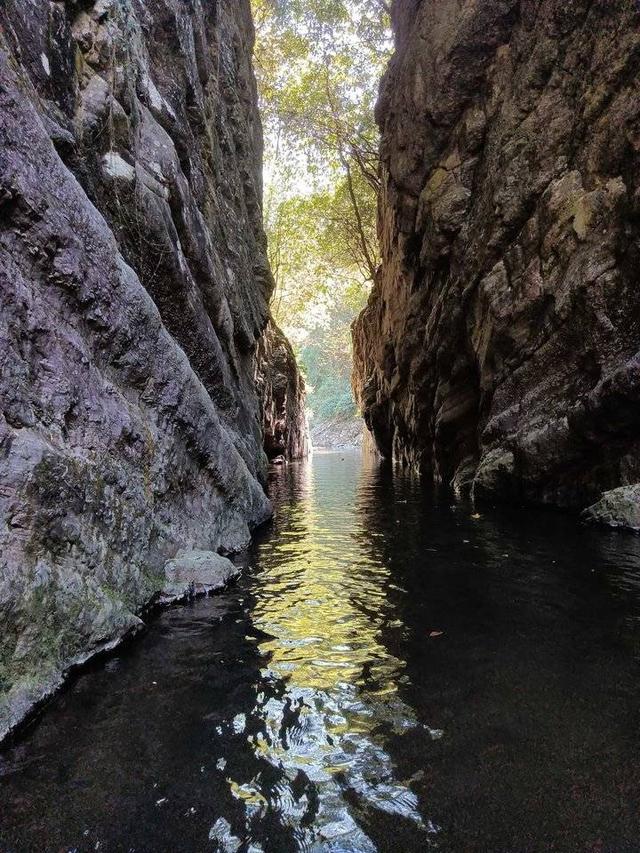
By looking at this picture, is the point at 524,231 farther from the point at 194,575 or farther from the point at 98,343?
the point at 194,575

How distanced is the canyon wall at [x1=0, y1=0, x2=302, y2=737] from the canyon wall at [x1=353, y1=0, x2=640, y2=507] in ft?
22.6

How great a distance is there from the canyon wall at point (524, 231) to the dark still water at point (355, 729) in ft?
17.5

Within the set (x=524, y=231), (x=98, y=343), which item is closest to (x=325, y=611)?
(x=98, y=343)

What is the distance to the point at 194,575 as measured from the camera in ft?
22.2

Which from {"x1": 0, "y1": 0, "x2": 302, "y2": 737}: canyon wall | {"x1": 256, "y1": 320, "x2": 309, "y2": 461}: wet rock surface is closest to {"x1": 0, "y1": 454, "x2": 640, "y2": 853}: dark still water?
{"x1": 0, "y1": 0, "x2": 302, "y2": 737}: canyon wall

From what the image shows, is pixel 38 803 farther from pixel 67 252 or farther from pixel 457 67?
pixel 457 67

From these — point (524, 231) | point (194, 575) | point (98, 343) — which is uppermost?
point (524, 231)

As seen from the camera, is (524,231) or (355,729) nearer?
(355,729)

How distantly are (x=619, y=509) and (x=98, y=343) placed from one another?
931cm

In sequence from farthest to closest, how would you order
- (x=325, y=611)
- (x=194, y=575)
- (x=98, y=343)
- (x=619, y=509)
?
(x=619, y=509) → (x=194, y=575) → (x=325, y=611) → (x=98, y=343)

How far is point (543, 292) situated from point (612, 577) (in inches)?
Result: 295

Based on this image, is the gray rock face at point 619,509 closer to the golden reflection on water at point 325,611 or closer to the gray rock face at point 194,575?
the golden reflection on water at point 325,611

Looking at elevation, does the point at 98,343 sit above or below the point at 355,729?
above

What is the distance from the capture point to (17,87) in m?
5.00
